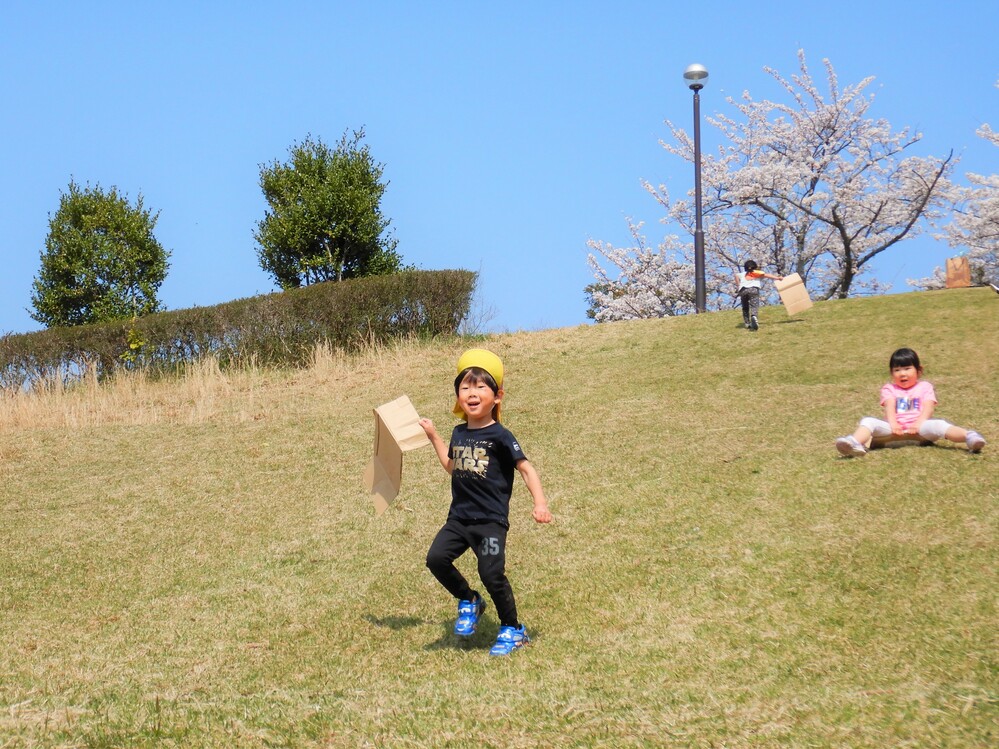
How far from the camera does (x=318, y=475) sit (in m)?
11.7

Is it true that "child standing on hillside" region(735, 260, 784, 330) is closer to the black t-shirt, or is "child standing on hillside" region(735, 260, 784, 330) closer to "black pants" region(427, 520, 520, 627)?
the black t-shirt

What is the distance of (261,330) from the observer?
19.7 m

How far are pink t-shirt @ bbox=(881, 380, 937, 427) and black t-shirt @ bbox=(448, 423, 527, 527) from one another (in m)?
5.21

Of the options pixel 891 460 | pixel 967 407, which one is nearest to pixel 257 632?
pixel 891 460

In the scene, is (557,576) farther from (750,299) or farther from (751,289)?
(750,299)

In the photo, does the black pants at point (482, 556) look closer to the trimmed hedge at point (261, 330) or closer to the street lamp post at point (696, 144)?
the trimmed hedge at point (261, 330)

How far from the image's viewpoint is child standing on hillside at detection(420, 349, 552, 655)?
580cm

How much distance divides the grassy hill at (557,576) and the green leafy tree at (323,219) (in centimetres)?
878

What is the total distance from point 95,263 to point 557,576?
20687 mm

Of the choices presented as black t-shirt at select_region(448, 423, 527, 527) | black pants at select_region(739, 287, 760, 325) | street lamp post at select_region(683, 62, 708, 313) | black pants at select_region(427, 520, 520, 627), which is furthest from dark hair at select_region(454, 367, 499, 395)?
street lamp post at select_region(683, 62, 708, 313)

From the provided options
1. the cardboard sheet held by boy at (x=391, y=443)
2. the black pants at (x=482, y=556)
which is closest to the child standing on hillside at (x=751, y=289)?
the cardboard sheet held by boy at (x=391, y=443)

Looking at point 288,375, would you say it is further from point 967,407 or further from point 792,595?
point 792,595

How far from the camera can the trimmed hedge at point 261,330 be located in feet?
64.5

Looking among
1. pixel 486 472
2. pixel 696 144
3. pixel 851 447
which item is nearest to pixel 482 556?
pixel 486 472
